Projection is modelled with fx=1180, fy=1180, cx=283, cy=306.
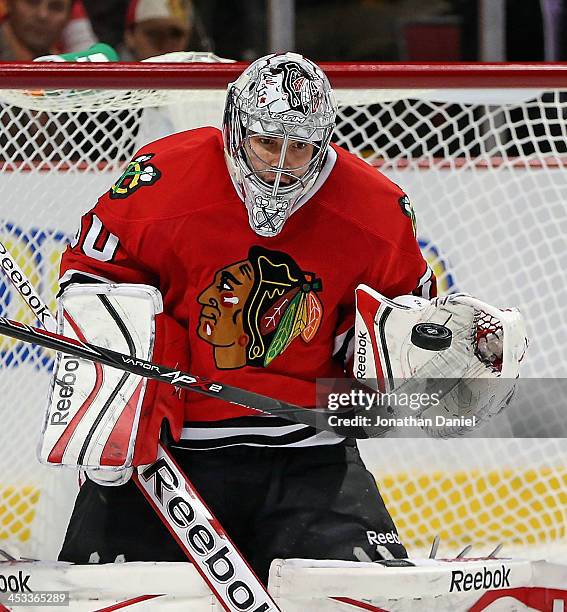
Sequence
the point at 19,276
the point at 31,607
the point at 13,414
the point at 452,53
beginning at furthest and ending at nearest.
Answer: the point at 452,53 → the point at 13,414 → the point at 19,276 → the point at 31,607

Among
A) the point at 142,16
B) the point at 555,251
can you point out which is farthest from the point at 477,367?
the point at 142,16

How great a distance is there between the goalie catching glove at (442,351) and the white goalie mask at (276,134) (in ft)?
0.59

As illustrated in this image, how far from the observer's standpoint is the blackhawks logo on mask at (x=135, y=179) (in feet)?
5.61

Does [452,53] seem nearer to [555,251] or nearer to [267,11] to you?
[267,11]

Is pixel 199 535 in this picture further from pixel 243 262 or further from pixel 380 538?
pixel 243 262

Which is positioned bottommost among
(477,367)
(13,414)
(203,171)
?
(13,414)

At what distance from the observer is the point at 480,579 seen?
64.7 inches

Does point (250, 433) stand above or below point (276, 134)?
below

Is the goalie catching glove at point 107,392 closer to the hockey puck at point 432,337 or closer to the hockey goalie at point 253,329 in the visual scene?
the hockey goalie at point 253,329

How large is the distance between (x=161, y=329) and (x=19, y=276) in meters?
0.29

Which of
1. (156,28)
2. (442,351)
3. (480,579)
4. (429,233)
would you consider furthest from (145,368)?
(156,28)

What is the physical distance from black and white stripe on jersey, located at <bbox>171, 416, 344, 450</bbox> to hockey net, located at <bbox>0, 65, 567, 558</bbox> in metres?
0.43

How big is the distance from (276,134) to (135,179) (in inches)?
9.9

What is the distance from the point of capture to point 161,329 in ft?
5.52
